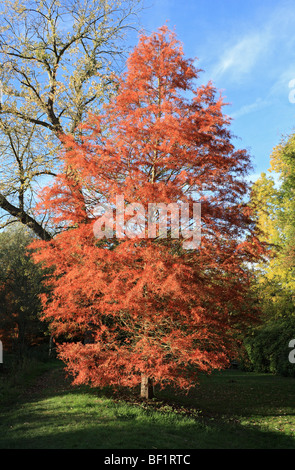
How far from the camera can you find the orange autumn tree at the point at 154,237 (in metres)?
7.63

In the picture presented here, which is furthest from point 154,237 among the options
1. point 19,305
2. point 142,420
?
point 19,305

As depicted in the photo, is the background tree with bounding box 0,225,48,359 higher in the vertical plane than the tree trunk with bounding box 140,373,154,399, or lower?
higher

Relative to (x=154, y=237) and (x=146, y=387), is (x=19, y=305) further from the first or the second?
(x=154, y=237)

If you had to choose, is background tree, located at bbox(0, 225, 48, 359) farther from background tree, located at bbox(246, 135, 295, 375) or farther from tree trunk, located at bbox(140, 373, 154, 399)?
background tree, located at bbox(246, 135, 295, 375)

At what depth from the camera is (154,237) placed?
797 cm

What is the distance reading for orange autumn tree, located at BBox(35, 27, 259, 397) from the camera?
7633 millimetres

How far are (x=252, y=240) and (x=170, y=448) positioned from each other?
4.44 metres

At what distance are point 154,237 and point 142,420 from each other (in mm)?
3689

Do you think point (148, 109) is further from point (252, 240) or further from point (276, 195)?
point (276, 195)

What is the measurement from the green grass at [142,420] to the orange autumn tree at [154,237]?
0.82 meters

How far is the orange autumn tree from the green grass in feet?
2.68

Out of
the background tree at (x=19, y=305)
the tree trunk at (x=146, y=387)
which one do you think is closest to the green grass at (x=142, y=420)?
the tree trunk at (x=146, y=387)

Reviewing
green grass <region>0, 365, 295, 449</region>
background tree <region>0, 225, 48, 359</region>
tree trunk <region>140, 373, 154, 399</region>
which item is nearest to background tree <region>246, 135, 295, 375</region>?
green grass <region>0, 365, 295, 449</region>

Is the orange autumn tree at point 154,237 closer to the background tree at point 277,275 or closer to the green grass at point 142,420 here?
the green grass at point 142,420
